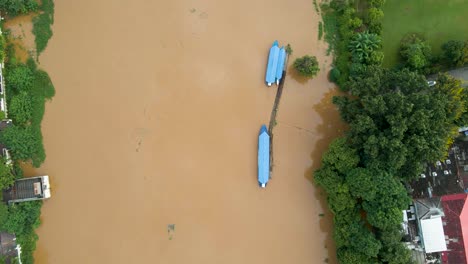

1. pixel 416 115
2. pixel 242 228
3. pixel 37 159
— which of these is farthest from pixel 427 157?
pixel 37 159

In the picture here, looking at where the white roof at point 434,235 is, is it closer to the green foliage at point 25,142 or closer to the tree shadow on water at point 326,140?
the tree shadow on water at point 326,140

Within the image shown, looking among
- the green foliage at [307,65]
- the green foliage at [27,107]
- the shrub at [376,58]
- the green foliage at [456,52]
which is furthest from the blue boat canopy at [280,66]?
the green foliage at [27,107]

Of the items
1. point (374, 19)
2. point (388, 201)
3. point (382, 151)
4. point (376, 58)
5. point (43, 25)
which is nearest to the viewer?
point (388, 201)

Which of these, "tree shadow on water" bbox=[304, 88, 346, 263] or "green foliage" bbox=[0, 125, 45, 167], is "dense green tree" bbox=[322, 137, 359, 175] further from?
"green foliage" bbox=[0, 125, 45, 167]

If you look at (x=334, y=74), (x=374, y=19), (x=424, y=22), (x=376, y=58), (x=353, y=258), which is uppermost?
(x=374, y=19)

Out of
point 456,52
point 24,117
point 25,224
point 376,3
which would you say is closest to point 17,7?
point 24,117

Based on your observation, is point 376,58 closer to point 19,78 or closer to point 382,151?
point 382,151
